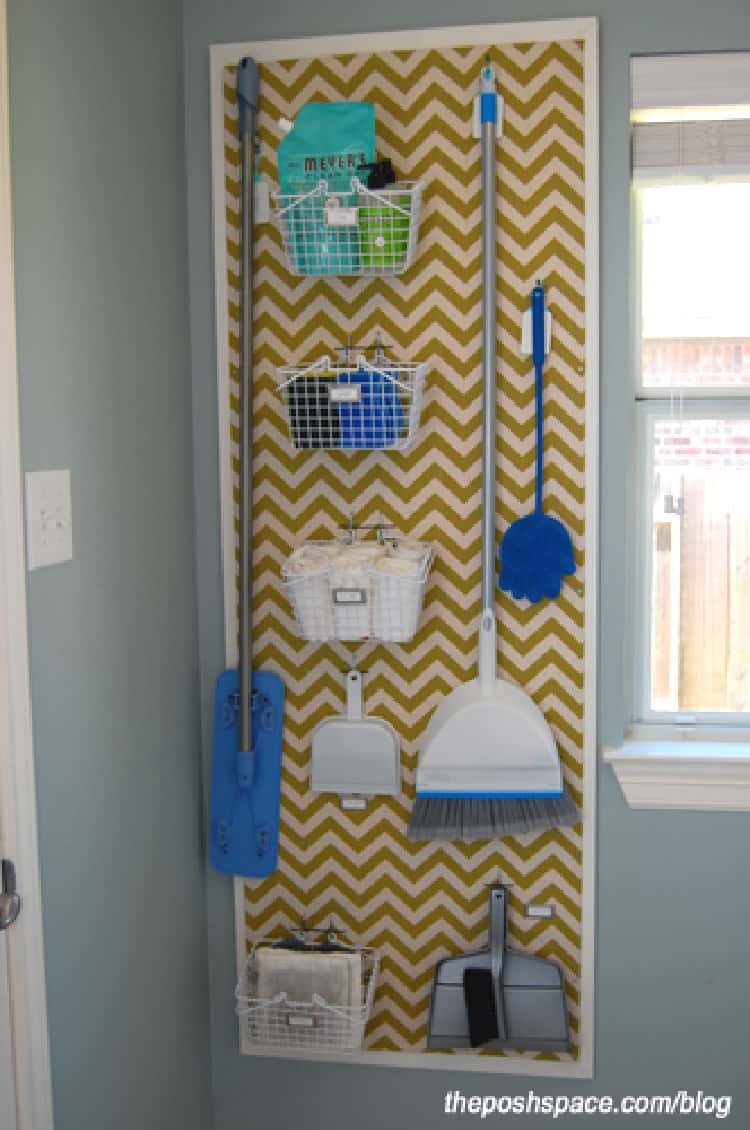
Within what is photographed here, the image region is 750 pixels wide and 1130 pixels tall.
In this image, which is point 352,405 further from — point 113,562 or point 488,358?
point 113,562

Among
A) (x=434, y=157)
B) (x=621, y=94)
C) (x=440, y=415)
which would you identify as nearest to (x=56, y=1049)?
(x=440, y=415)

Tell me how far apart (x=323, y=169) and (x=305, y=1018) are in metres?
1.46

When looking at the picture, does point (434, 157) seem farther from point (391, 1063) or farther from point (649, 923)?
point (391, 1063)

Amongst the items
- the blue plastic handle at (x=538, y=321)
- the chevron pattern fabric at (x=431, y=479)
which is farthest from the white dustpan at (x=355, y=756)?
the blue plastic handle at (x=538, y=321)

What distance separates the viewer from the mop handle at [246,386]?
2002 millimetres

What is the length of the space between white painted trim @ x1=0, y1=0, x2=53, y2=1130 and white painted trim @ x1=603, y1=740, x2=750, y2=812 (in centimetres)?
104

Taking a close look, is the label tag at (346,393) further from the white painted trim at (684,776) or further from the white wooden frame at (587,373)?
the white painted trim at (684,776)

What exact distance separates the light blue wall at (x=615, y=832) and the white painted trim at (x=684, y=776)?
0.03 metres

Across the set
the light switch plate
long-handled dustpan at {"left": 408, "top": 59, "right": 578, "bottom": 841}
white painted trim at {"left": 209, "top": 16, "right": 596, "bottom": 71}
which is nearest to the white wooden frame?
white painted trim at {"left": 209, "top": 16, "right": 596, "bottom": 71}

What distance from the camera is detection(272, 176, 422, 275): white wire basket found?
1.88 meters

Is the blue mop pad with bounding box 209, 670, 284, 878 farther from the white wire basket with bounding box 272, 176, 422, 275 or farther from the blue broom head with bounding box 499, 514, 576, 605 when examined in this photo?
the white wire basket with bounding box 272, 176, 422, 275

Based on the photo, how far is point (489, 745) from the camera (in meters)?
2.00

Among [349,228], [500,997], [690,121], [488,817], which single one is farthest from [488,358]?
[500,997]

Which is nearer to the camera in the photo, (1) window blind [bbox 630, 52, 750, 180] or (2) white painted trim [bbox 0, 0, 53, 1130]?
(2) white painted trim [bbox 0, 0, 53, 1130]
